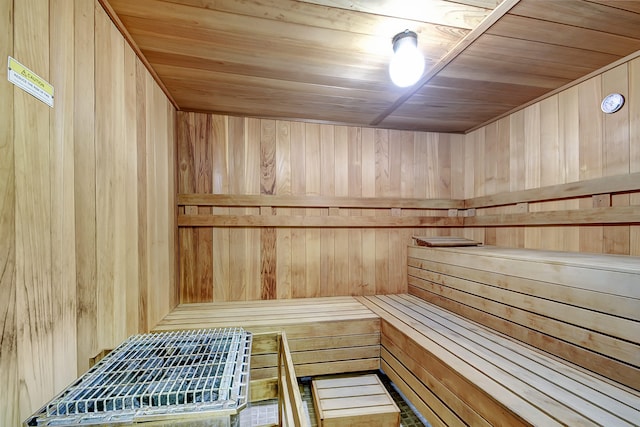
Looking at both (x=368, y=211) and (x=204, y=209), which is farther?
(x=368, y=211)

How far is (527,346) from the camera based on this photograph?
1.38m

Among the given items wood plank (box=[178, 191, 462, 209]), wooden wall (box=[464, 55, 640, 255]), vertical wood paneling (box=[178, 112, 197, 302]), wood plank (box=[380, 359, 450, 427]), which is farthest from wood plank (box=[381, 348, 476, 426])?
vertical wood paneling (box=[178, 112, 197, 302])

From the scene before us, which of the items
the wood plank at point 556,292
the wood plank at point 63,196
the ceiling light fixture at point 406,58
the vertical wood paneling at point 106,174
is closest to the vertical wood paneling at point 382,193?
the wood plank at point 556,292

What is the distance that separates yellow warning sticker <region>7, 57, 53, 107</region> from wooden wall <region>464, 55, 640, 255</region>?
2777 mm

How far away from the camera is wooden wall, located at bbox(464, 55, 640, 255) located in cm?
157

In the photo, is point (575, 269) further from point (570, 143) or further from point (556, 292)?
point (570, 143)

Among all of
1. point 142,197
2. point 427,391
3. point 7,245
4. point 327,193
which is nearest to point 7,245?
point 7,245

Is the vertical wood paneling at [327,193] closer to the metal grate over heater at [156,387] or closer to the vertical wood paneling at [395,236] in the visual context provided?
the vertical wood paneling at [395,236]

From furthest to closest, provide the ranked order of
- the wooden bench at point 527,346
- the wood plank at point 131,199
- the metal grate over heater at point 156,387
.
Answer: the wood plank at point 131,199 < the wooden bench at point 527,346 < the metal grate over heater at point 156,387

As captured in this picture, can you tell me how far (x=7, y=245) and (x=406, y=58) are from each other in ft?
5.68

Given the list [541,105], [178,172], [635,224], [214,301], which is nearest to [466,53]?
[541,105]

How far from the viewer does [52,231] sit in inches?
34.1

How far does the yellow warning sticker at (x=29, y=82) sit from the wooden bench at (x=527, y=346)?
1.83m

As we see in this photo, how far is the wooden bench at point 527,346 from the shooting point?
0.96m
